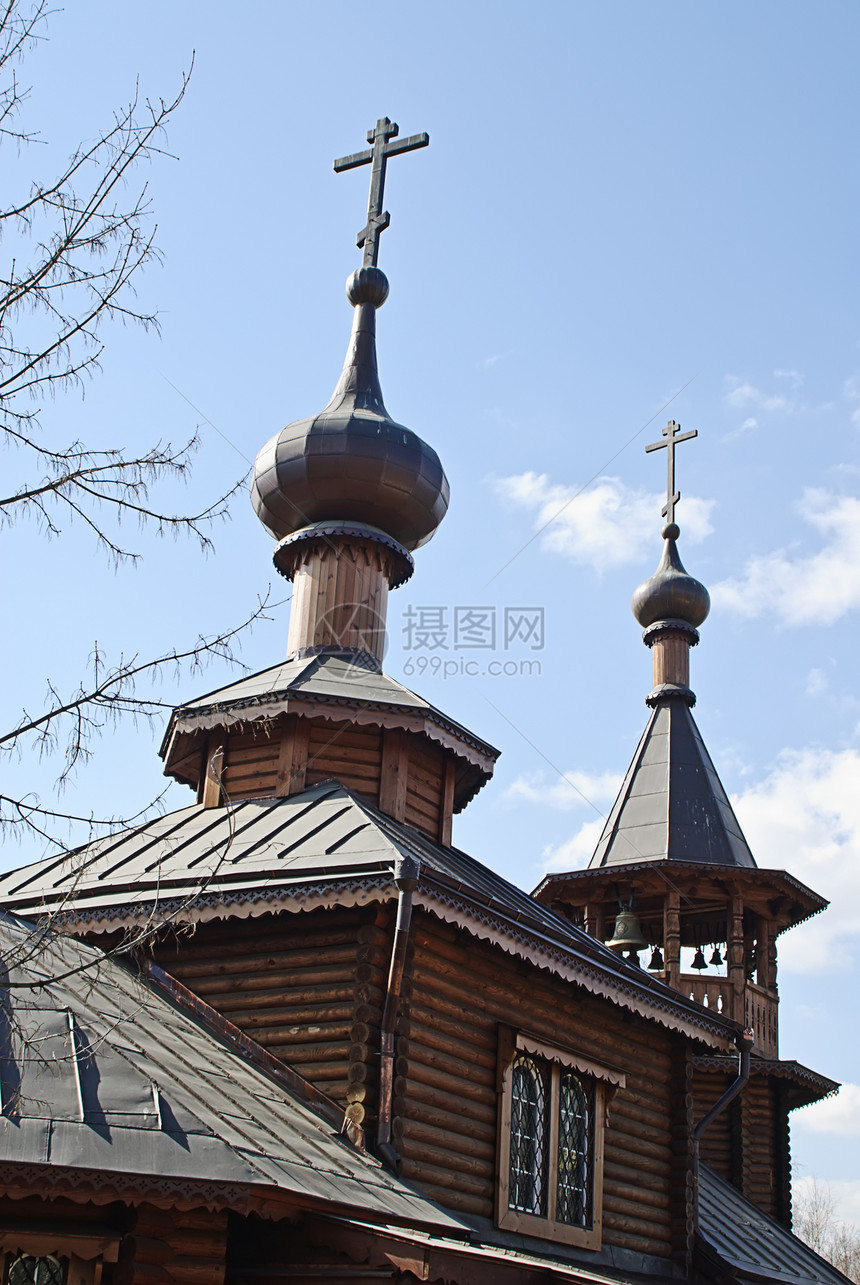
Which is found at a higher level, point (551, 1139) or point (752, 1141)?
point (752, 1141)

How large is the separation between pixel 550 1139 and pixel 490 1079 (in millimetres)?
919

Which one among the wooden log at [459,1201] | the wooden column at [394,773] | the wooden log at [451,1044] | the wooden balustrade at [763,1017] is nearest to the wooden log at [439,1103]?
the wooden log at [451,1044]

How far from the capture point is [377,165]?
51.1 ft

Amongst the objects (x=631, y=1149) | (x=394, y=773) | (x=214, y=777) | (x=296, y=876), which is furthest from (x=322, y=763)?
(x=631, y=1149)

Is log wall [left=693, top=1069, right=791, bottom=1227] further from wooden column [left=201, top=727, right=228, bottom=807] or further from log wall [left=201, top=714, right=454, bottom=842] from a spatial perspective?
wooden column [left=201, top=727, right=228, bottom=807]

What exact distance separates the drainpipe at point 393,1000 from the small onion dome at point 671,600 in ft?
44.5

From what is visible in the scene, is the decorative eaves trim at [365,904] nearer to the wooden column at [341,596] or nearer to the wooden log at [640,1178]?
the wooden log at [640,1178]

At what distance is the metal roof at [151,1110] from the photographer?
6.63 metres

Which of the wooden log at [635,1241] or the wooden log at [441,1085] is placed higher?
the wooden log at [441,1085]

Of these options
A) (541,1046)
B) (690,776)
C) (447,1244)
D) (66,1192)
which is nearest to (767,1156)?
(690,776)

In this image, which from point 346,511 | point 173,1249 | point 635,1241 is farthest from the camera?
point 346,511

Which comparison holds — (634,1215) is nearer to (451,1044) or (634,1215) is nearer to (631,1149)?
(631,1149)

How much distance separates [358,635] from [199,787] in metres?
2.17

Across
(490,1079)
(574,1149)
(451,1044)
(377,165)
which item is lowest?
(574,1149)
